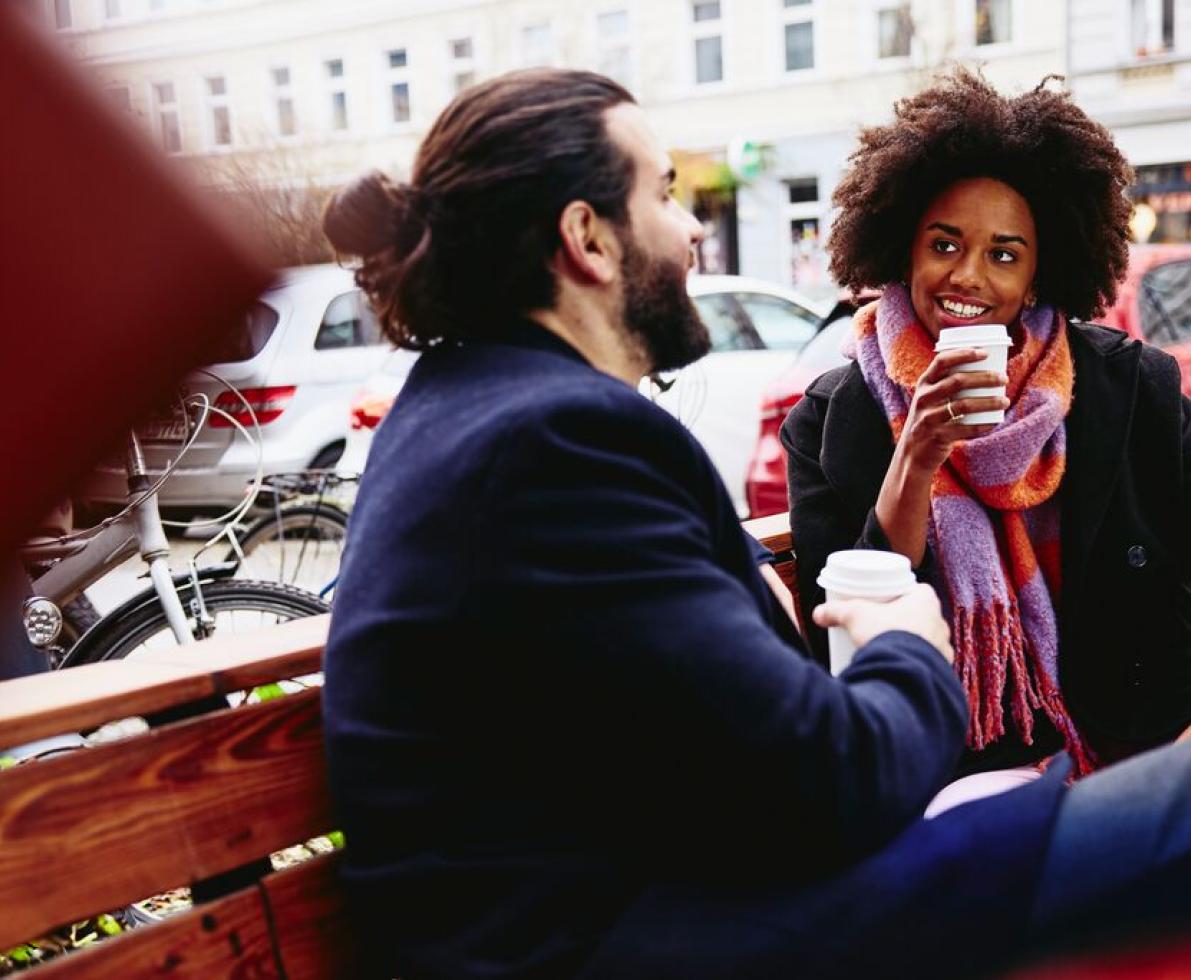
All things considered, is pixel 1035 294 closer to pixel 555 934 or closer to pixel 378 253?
pixel 378 253

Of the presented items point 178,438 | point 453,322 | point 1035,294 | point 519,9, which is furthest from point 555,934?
point 519,9

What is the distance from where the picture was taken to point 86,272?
28 centimetres

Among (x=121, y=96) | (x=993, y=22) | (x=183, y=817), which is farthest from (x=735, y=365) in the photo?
(x=993, y=22)

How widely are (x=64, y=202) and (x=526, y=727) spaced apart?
3.69 ft

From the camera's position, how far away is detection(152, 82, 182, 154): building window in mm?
312

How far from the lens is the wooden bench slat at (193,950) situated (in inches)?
55.1

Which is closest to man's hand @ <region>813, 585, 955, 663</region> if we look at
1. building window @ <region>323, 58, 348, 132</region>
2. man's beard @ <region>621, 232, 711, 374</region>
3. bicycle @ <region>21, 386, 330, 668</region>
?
man's beard @ <region>621, 232, 711, 374</region>

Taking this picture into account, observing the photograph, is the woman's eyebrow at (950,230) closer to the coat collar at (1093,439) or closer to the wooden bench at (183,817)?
the coat collar at (1093,439)

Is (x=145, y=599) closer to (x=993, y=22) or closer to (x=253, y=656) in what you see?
(x=253, y=656)

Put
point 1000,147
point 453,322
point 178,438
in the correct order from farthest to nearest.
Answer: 1. point 178,438
2. point 1000,147
3. point 453,322

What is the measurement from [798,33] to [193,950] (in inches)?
892

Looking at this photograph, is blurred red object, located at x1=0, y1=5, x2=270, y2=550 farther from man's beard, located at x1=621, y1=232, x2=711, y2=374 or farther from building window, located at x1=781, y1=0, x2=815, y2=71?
building window, located at x1=781, y1=0, x2=815, y2=71

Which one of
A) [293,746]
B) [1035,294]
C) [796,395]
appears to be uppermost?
[1035,294]

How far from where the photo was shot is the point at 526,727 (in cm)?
135
